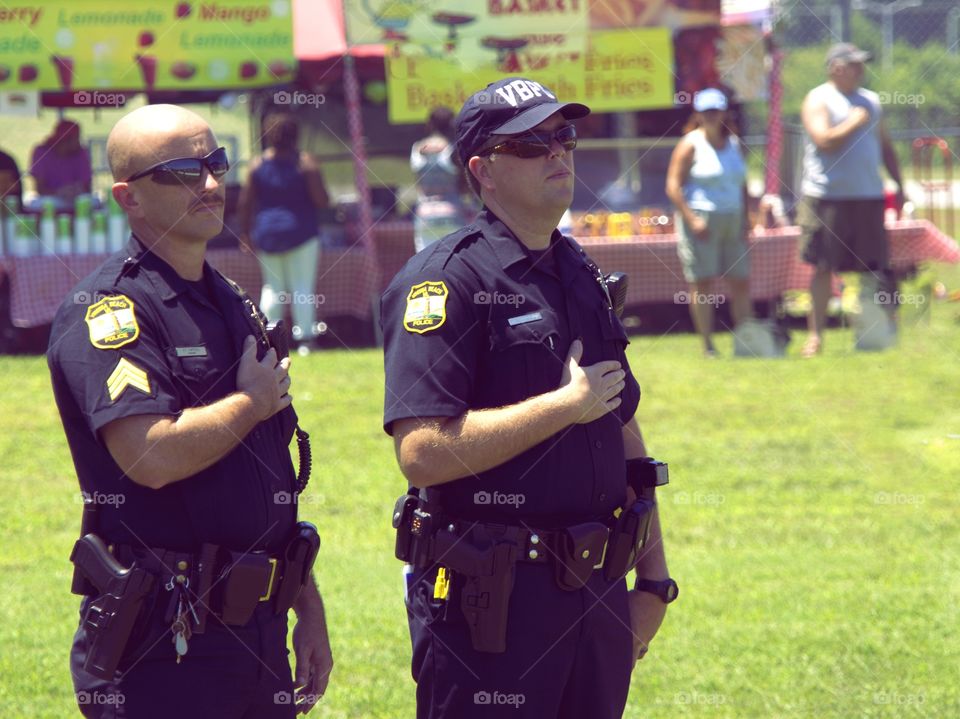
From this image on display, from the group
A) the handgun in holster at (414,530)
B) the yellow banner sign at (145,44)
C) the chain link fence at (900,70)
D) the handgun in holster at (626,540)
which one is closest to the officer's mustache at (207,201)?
the handgun in holster at (414,530)

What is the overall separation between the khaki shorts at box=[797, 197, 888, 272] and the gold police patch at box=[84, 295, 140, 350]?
8.27 metres

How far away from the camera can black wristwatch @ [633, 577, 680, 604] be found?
3281 millimetres

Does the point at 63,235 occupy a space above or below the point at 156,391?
below

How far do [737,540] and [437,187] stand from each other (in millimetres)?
5573

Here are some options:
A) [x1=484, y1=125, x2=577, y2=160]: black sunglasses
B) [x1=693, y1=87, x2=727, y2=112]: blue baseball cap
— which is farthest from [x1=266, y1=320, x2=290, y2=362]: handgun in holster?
[x1=693, y1=87, x2=727, y2=112]: blue baseball cap

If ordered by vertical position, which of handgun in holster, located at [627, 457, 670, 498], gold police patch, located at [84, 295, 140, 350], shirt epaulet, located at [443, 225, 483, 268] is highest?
shirt epaulet, located at [443, 225, 483, 268]

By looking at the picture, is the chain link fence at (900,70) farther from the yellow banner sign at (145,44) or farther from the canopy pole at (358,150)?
the yellow banner sign at (145,44)

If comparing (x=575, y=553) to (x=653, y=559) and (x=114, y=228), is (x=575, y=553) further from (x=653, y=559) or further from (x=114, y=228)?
(x=114, y=228)

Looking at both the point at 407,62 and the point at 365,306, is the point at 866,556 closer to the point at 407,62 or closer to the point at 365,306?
the point at 365,306

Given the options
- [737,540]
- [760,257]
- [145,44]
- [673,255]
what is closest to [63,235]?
[145,44]

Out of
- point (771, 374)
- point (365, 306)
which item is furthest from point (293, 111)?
point (771, 374)

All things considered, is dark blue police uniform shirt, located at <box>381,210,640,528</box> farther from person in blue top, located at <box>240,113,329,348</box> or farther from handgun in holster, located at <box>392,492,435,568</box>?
person in blue top, located at <box>240,113,329,348</box>

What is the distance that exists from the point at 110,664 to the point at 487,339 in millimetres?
1017

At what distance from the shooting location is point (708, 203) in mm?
10586
